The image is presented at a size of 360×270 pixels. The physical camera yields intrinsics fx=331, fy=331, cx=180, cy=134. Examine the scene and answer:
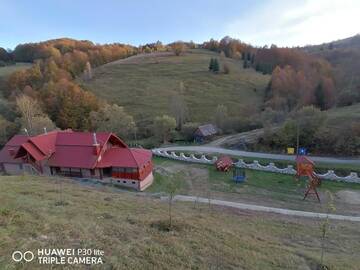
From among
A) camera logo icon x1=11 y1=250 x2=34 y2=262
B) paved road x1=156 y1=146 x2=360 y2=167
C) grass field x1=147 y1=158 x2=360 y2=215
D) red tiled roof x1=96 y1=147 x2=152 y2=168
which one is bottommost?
grass field x1=147 y1=158 x2=360 y2=215

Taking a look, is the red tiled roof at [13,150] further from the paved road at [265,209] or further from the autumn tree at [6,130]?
the paved road at [265,209]

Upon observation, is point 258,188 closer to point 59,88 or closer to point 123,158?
point 123,158

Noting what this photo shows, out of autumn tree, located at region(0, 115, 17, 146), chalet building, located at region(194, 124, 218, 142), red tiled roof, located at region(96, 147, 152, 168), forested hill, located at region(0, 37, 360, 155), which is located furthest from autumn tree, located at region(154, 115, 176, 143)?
autumn tree, located at region(0, 115, 17, 146)

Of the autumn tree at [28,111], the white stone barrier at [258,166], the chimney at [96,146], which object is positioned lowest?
the white stone barrier at [258,166]

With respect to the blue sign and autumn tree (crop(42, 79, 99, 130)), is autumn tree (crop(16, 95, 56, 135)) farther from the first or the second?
the blue sign

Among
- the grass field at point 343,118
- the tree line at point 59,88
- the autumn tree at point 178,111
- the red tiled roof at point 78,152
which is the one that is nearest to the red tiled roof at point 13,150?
the red tiled roof at point 78,152

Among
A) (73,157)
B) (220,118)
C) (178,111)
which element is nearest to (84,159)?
(73,157)

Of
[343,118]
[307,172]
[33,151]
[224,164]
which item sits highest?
[343,118]
